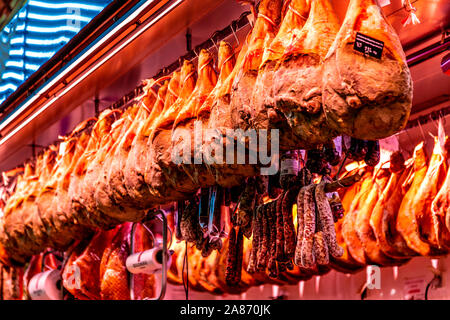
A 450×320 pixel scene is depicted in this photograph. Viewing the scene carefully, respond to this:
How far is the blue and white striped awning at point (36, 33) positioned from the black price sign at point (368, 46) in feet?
6.74

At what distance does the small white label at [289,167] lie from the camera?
3084 mm

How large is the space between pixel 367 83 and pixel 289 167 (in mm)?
866

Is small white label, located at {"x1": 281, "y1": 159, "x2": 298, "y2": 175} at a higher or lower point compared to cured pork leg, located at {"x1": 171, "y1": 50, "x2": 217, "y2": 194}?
lower

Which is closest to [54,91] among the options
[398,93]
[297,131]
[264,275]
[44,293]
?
[44,293]

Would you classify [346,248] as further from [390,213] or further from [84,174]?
[84,174]

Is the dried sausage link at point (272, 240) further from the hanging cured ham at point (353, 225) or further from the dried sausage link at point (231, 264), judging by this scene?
the hanging cured ham at point (353, 225)

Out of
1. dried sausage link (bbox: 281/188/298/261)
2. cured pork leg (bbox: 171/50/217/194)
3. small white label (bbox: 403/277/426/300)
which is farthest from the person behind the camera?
small white label (bbox: 403/277/426/300)

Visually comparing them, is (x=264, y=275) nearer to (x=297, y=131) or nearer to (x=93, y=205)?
(x=93, y=205)

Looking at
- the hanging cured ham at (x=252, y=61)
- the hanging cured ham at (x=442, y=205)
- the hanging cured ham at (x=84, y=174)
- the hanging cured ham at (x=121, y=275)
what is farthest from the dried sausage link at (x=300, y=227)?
the hanging cured ham at (x=121, y=275)

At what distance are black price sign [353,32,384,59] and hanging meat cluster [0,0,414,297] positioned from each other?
1cm

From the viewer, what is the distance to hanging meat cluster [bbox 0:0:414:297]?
7.81ft

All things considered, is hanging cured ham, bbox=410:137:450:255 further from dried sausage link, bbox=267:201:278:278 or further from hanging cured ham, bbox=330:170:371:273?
dried sausage link, bbox=267:201:278:278

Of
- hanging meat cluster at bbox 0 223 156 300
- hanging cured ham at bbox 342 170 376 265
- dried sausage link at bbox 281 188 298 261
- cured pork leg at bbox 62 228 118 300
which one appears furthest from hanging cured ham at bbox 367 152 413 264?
cured pork leg at bbox 62 228 118 300

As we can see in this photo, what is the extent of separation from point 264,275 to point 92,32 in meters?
2.30
